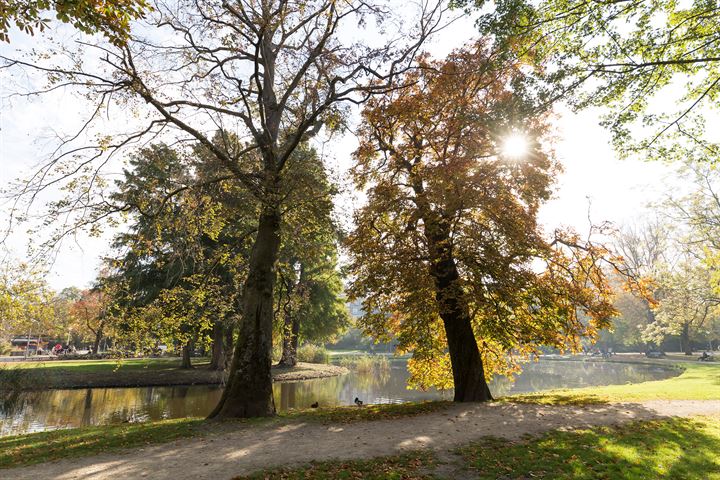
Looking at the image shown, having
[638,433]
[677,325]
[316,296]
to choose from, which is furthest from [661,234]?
[638,433]

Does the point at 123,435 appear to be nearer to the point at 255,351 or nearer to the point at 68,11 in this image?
the point at 255,351

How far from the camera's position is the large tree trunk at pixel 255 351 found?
12188 mm

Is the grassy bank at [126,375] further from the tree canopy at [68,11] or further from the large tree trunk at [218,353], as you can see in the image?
the tree canopy at [68,11]

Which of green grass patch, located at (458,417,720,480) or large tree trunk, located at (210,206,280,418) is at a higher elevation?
large tree trunk, located at (210,206,280,418)

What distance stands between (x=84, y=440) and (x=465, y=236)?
12437 mm

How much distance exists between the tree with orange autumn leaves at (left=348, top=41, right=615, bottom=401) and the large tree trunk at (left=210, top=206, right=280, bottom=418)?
307 cm

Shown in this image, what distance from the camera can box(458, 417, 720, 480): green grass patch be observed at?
22.5ft

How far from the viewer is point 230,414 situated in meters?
11.9

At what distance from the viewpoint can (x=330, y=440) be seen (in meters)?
9.34

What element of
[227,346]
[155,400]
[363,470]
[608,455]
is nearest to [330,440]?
[363,470]

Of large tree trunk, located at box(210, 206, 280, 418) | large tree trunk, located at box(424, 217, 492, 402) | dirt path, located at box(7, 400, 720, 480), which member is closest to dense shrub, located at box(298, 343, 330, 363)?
large tree trunk, located at box(424, 217, 492, 402)

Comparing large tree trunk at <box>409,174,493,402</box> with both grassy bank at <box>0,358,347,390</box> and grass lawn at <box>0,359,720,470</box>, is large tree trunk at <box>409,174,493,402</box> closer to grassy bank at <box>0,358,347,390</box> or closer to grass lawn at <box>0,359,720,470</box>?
grass lawn at <box>0,359,720,470</box>

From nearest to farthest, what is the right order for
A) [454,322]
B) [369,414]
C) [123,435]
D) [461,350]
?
[123,435]
[369,414]
[461,350]
[454,322]

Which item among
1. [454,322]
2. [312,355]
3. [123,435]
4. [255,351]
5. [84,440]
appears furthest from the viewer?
[312,355]
